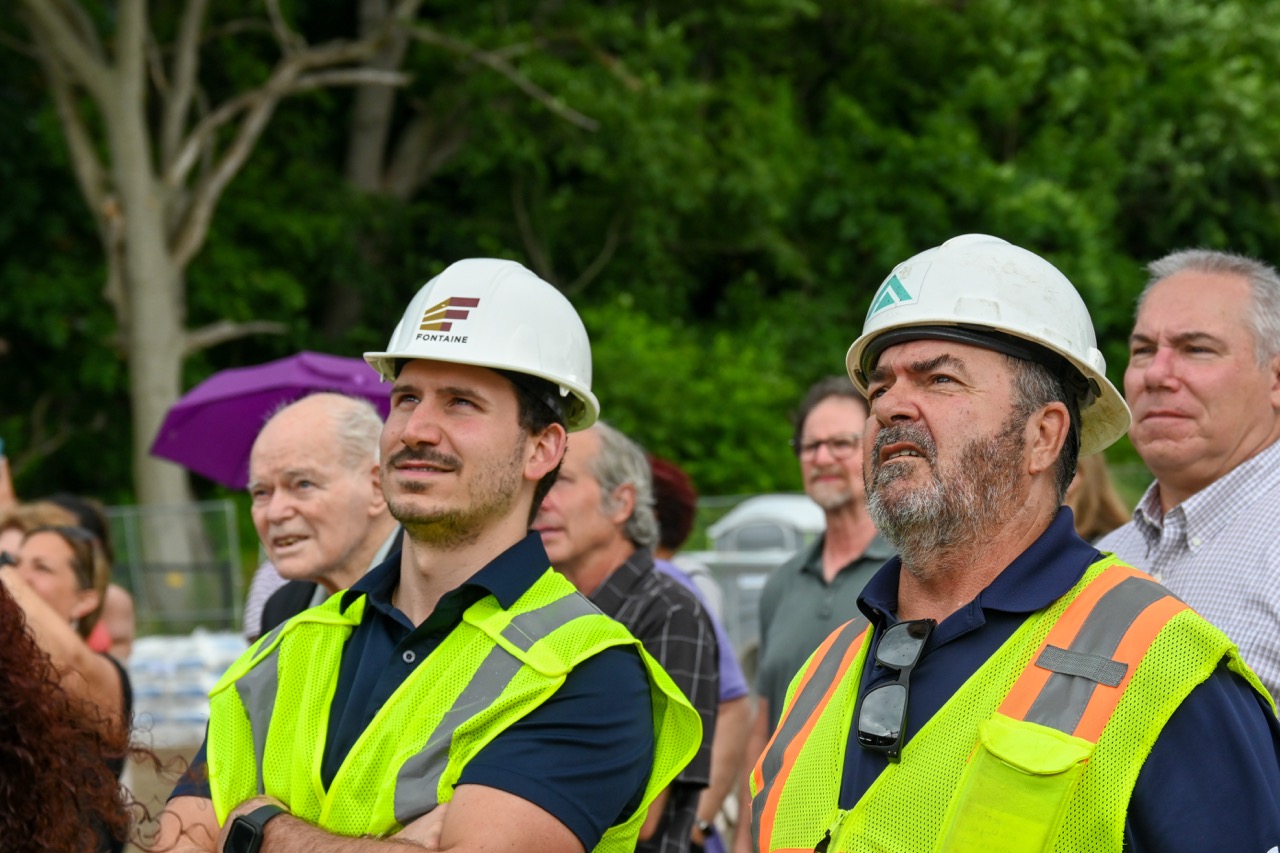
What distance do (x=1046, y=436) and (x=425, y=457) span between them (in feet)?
4.08

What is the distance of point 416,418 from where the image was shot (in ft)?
10.4

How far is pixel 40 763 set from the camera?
240 centimetres

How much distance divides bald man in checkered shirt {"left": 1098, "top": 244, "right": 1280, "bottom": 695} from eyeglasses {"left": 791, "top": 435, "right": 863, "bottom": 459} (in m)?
1.68

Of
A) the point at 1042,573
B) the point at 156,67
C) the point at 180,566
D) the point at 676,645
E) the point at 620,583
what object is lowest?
the point at 180,566

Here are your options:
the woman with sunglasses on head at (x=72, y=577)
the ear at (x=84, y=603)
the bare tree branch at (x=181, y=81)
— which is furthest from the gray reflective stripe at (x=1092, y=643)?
the bare tree branch at (x=181, y=81)

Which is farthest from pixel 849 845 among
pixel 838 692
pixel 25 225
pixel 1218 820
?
pixel 25 225

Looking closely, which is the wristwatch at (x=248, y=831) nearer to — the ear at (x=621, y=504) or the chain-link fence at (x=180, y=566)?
the ear at (x=621, y=504)

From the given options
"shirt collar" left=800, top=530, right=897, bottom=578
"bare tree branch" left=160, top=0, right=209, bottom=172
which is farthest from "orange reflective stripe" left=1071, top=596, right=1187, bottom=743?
"bare tree branch" left=160, top=0, right=209, bottom=172

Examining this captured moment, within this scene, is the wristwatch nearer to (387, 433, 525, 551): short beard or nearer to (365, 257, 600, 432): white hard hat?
(387, 433, 525, 551): short beard

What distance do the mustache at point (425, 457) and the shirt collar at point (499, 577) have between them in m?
0.22

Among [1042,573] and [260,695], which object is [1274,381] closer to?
[1042,573]

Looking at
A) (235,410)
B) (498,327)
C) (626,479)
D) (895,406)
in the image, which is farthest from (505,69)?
(895,406)

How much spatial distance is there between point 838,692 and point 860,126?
73.4 ft

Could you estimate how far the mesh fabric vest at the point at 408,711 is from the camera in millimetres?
2805
